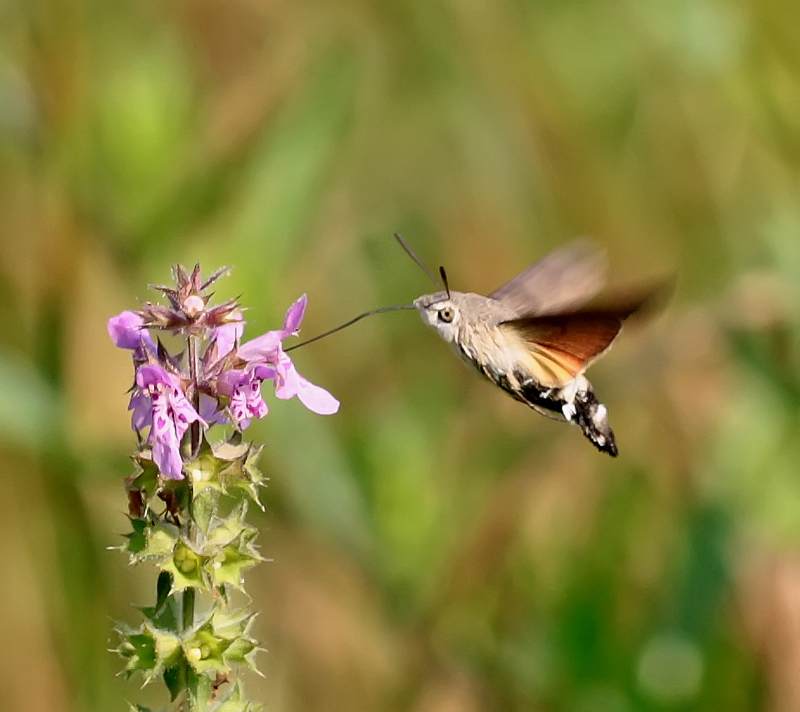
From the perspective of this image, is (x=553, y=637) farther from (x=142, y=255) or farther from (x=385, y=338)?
(x=142, y=255)

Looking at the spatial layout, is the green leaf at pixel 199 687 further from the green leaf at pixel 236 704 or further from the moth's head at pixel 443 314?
Answer: the moth's head at pixel 443 314

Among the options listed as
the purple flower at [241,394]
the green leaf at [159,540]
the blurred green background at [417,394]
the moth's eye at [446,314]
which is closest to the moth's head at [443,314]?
the moth's eye at [446,314]

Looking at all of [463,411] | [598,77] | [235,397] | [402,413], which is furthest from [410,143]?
[235,397]

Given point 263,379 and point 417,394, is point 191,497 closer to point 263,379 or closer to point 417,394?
point 263,379

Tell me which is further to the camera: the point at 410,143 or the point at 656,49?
the point at 410,143

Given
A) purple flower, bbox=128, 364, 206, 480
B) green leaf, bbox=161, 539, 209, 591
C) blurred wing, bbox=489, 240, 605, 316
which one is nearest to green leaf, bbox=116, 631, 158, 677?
green leaf, bbox=161, 539, 209, 591

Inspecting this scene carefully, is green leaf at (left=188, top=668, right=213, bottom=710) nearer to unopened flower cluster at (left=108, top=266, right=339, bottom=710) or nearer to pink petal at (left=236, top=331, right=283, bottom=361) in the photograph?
unopened flower cluster at (left=108, top=266, right=339, bottom=710)

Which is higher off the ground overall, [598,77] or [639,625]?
[598,77]
